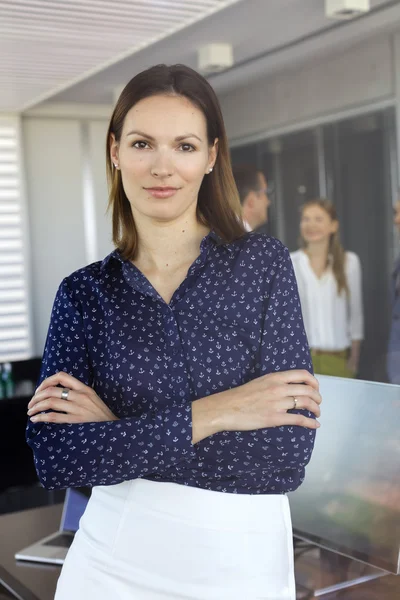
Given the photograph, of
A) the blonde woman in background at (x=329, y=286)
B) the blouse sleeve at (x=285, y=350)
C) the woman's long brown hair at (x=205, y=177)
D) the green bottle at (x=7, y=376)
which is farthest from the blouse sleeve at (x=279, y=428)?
the blonde woman in background at (x=329, y=286)

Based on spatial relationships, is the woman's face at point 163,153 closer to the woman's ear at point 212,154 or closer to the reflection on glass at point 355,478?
the woman's ear at point 212,154

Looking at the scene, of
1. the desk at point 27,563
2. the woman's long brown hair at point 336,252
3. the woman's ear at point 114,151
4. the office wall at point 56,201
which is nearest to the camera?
the woman's ear at point 114,151

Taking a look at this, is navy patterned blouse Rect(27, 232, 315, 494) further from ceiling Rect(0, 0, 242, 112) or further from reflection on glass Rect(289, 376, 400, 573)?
ceiling Rect(0, 0, 242, 112)

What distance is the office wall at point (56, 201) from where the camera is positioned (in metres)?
7.11

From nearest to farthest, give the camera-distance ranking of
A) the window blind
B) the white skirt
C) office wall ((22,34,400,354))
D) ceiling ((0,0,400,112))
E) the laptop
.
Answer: the white skirt, the laptop, ceiling ((0,0,400,112)), office wall ((22,34,400,354)), the window blind

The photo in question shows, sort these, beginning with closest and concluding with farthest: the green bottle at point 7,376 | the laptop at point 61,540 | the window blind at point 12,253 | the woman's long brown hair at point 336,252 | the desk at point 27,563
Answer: the desk at point 27,563
the laptop at point 61,540
the green bottle at point 7,376
the woman's long brown hair at point 336,252
the window blind at point 12,253

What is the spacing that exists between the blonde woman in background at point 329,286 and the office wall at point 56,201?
264 cm

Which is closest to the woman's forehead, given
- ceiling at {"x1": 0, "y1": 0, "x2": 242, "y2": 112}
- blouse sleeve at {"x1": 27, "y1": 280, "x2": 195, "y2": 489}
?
blouse sleeve at {"x1": 27, "y1": 280, "x2": 195, "y2": 489}

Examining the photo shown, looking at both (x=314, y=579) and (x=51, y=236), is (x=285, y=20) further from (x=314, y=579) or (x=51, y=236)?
(x=314, y=579)

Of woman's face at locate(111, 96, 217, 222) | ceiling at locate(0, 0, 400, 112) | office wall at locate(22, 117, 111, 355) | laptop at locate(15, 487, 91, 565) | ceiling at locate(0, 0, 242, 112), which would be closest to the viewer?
woman's face at locate(111, 96, 217, 222)

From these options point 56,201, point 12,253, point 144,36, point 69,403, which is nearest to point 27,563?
point 69,403

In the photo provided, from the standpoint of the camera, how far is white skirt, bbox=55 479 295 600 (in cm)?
126

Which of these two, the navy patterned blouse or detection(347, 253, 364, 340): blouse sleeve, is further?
detection(347, 253, 364, 340): blouse sleeve

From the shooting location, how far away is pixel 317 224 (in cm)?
518
